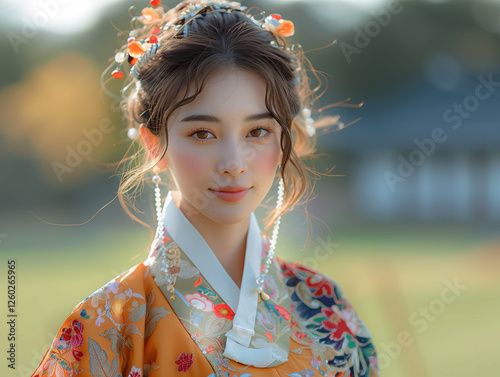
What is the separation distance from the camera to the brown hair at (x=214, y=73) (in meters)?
1.40

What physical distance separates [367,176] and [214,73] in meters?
9.91

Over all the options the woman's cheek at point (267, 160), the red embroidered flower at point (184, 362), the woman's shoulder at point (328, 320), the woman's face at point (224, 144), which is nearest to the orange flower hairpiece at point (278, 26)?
the woman's face at point (224, 144)

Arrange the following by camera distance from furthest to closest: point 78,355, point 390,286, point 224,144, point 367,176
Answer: point 367,176, point 390,286, point 224,144, point 78,355

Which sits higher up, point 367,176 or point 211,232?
point 367,176

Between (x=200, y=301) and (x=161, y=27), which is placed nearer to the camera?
(x=200, y=301)

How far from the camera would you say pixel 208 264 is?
1451 millimetres

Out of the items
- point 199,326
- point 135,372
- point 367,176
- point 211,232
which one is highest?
point 367,176

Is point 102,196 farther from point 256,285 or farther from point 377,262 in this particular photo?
point 256,285

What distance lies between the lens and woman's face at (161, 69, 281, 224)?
53.2 inches

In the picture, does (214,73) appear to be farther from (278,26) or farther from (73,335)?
Result: (73,335)

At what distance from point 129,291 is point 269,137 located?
53 centimetres

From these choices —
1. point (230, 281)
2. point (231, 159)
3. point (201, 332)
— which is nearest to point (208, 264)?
point (230, 281)

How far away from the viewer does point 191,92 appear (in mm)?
1373

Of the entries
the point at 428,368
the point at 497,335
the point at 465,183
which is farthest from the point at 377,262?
the point at 465,183
